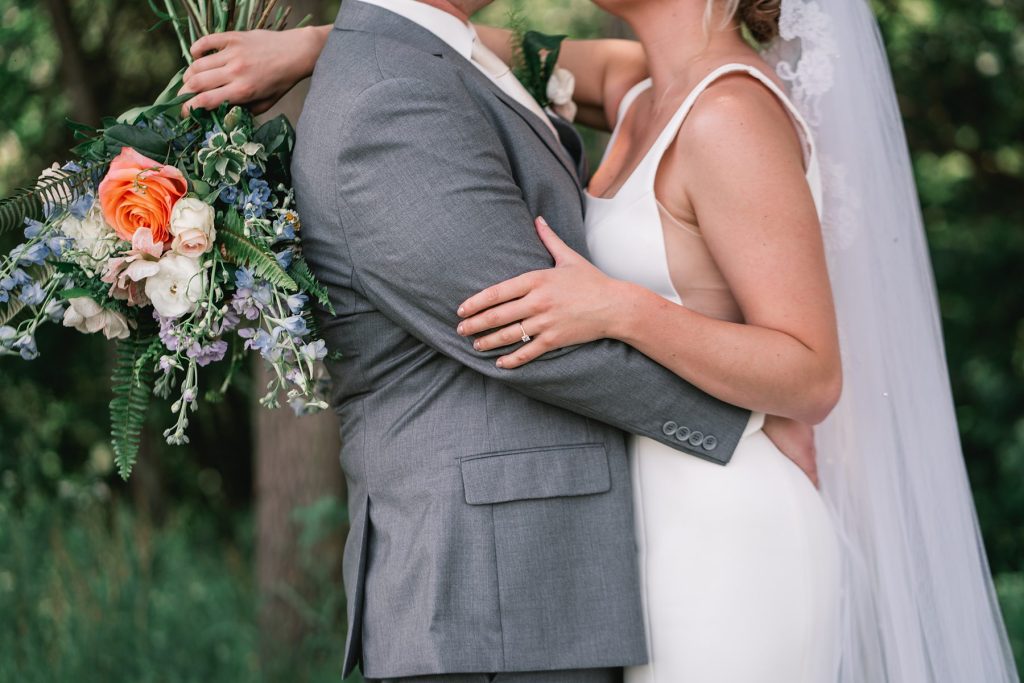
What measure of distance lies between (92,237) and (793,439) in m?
1.40

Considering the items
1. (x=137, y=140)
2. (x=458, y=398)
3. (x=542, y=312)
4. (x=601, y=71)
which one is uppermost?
(x=601, y=71)

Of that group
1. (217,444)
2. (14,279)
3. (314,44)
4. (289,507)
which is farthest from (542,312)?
(217,444)

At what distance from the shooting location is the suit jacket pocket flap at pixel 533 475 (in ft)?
6.08

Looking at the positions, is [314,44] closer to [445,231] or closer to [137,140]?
[137,140]

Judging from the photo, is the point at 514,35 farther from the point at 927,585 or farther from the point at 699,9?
the point at 927,585

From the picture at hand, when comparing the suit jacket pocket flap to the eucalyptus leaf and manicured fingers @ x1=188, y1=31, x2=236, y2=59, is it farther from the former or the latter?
manicured fingers @ x1=188, y1=31, x2=236, y2=59

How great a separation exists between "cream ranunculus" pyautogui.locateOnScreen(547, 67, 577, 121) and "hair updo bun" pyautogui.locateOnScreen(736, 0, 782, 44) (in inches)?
18.0

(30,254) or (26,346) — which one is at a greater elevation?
(30,254)

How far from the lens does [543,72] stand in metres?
2.58

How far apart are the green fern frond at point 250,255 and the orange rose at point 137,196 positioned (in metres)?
0.10

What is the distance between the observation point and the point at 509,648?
6.06 feet

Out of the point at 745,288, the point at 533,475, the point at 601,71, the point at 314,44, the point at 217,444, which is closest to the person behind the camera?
the point at 533,475

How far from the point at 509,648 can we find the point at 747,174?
97 centimetres

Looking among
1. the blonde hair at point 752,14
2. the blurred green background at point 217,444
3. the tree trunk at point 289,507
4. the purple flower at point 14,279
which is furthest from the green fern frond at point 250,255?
the tree trunk at point 289,507
